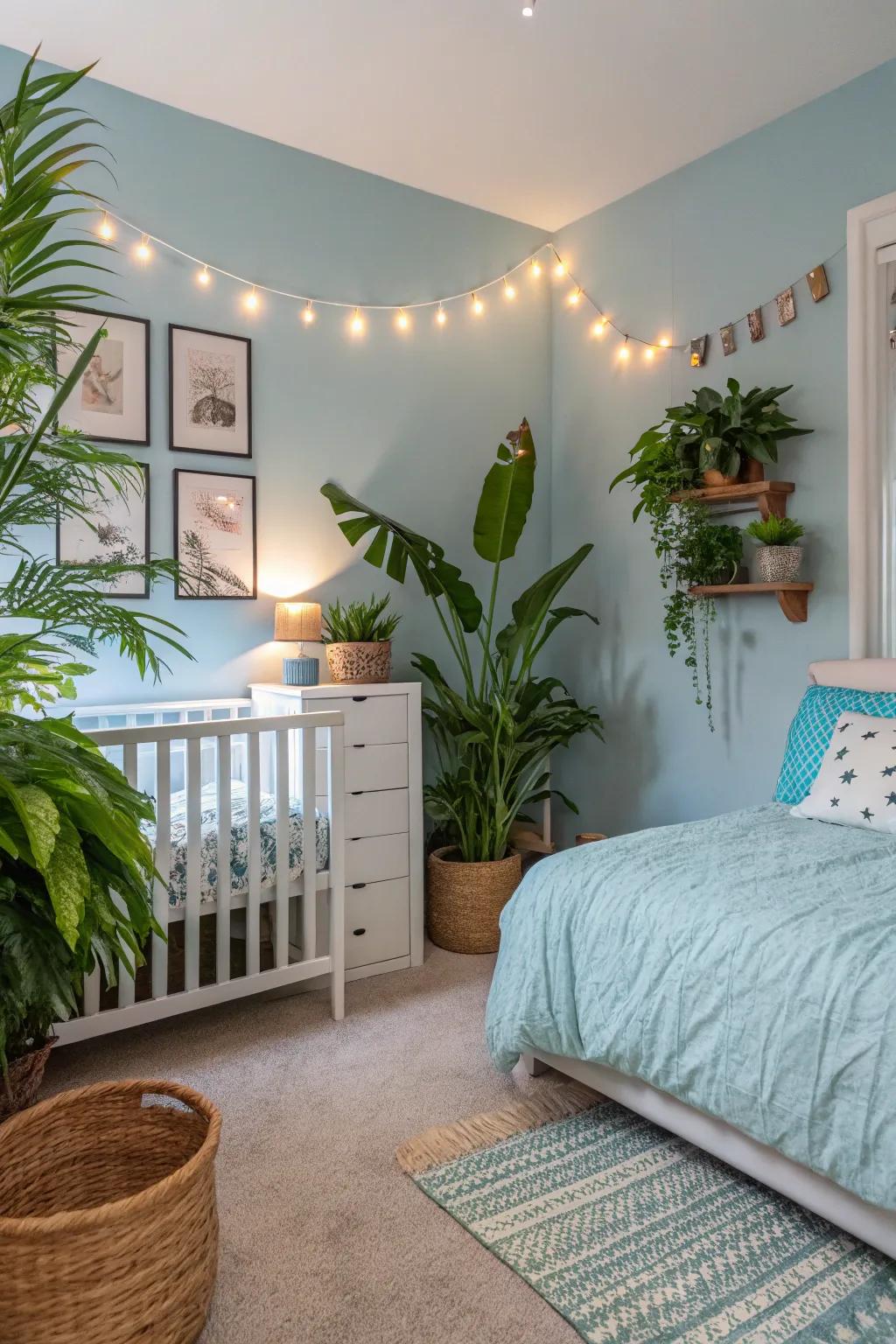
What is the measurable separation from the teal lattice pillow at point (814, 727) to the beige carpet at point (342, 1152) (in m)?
1.09

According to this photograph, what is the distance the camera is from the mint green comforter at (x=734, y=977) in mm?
1428

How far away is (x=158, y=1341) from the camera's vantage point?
130 centimetres

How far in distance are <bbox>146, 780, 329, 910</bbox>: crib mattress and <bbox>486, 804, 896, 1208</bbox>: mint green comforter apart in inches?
28.7

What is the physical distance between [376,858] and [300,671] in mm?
652

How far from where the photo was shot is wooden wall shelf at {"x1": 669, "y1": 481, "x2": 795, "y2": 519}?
2877 mm

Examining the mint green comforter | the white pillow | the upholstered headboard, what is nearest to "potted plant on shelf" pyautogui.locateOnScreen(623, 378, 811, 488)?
the upholstered headboard

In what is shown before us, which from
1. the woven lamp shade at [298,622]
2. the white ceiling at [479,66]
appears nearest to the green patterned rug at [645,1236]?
the woven lamp shade at [298,622]

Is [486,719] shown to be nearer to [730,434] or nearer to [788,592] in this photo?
[788,592]

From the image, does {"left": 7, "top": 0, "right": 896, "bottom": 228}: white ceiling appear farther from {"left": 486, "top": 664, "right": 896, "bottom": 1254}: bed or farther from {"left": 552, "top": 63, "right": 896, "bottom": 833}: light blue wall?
{"left": 486, "top": 664, "right": 896, "bottom": 1254}: bed

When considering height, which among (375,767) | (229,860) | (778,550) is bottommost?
(229,860)

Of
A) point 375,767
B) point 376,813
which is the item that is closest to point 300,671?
point 375,767

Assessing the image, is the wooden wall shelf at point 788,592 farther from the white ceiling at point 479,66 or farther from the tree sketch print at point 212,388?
the tree sketch print at point 212,388

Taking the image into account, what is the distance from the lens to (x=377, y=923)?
116 inches

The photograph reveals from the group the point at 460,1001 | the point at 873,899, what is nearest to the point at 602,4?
the point at 873,899
